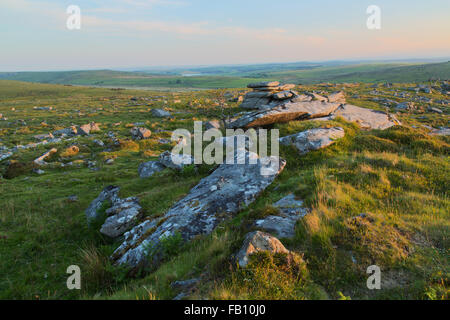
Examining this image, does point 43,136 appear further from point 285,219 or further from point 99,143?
point 285,219

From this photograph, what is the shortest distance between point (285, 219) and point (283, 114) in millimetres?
11513

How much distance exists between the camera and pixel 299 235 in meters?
5.13

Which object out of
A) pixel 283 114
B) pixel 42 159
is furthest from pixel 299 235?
pixel 42 159

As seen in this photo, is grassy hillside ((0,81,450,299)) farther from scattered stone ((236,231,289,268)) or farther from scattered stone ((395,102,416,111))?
scattered stone ((395,102,416,111))

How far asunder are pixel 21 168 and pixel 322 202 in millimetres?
19441

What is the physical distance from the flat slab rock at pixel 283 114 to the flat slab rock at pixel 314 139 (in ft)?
12.8

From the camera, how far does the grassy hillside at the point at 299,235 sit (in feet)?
13.2

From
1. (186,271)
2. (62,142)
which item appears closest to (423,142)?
(186,271)

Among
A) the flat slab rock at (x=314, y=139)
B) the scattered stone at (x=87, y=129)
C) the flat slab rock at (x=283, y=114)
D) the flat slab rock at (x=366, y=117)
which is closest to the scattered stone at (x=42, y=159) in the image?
the scattered stone at (x=87, y=129)

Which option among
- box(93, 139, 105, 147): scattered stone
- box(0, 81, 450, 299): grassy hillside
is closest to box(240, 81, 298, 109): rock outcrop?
box(0, 81, 450, 299): grassy hillside

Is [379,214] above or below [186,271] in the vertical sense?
above

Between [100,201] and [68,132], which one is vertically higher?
[68,132]
